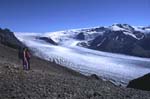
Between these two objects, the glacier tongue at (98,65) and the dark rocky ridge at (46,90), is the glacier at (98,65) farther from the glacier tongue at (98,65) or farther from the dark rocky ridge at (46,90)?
the dark rocky ridge at (46,90)

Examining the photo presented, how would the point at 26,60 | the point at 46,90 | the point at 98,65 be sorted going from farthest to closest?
1. the point at 98,65
2. the point at 26,60
3. the point at 46,90

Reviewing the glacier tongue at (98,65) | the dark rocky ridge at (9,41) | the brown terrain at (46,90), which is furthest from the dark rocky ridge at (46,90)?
the dark rocky ridge at (9,41)

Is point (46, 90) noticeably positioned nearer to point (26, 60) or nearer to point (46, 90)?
point (46, 90)

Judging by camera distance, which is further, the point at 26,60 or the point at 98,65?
the point at 98,65

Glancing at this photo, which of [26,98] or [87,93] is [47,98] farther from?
[87,93]

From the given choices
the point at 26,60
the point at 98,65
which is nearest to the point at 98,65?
the point at 98,65

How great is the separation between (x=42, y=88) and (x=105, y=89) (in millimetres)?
2828

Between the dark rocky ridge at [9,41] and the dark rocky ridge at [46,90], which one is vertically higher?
the dark rocky ridge at [9,41]

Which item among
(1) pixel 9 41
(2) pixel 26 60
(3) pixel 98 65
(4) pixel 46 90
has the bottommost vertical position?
(3) pixel 98 65

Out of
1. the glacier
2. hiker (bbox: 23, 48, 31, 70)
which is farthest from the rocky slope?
the glacier

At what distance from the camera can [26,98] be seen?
410 inches

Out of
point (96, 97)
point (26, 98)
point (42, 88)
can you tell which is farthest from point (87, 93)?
point (26, 98)

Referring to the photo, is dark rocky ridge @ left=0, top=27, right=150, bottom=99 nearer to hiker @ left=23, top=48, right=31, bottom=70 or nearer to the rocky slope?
the rocky slope

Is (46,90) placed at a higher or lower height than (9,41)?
lower
